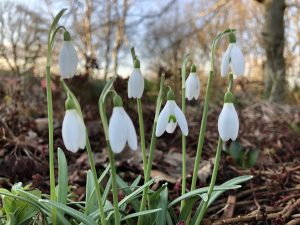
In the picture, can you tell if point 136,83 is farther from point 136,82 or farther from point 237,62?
point 237,62

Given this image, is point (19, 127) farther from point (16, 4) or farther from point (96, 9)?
point (96, 9)

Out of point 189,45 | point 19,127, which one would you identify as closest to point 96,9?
point 189,45

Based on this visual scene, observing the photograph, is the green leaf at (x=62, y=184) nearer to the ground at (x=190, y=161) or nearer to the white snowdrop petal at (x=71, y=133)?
the ground at (x=190, y=161)

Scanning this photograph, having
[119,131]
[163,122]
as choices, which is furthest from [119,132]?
[163,122]

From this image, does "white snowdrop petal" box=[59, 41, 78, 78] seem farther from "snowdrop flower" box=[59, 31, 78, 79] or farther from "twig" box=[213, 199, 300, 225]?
"twig" box=[213, 199, 300, 225]

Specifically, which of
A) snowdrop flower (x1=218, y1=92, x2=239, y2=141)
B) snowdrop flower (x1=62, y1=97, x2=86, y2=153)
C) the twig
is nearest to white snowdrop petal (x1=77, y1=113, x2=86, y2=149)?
snowdrop flower (x1=62, y1=97, x2=86, y2=153)

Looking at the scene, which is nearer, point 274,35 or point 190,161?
point 190,161

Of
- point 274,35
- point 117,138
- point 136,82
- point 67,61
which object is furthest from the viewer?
point 274,35

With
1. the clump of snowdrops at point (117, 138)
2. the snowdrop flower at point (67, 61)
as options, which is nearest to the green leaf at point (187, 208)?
the clump of snowdrops at point (117, 138)
